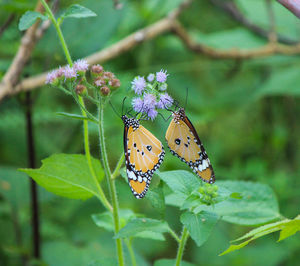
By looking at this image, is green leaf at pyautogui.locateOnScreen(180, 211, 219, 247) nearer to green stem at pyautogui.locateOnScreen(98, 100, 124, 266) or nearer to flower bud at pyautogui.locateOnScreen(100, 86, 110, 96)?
green stem at pyautogui.locateOnScreen(98, 100, 124, 266)

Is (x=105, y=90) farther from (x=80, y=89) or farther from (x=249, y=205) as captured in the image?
(x=249, y=205)

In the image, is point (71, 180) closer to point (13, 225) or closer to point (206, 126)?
point (13, 225)

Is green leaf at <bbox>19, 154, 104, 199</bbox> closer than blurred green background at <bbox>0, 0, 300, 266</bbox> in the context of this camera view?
Yes

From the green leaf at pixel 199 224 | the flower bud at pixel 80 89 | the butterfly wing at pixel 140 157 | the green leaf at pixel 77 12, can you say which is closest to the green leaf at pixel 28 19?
the green leaf at pixel 77 12

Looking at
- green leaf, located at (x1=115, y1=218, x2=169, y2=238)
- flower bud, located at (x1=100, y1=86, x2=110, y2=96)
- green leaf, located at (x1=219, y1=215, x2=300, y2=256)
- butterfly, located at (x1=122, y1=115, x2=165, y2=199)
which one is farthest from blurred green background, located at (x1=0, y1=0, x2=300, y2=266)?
green leaf, located at (x1=219, y1=215, x2=300, y2=256)

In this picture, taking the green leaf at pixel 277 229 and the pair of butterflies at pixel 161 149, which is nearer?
the green leaf at pixel 277 229

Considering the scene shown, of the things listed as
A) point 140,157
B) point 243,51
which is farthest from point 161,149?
point 243,51

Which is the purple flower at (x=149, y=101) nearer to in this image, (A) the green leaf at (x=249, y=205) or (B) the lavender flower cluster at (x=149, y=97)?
(B) the lavender flower cluster at (x=149, y=97)
